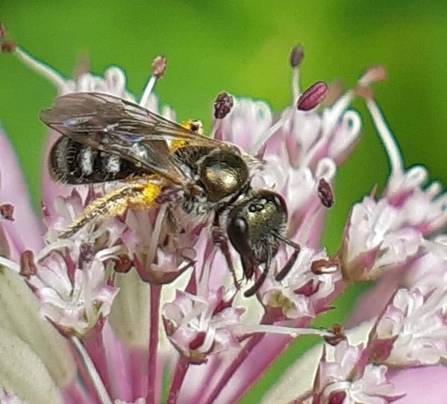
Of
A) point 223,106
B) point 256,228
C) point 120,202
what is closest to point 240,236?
point 256,228

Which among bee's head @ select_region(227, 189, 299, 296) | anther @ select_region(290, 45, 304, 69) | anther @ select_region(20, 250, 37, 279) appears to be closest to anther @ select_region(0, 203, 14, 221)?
anther @ select_region(20, 250, 37, 279)

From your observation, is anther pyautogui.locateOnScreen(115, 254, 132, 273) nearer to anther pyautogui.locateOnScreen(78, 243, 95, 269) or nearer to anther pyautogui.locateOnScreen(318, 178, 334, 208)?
anther pyautogui.locateOnScreen(78, 243, 95, 269)

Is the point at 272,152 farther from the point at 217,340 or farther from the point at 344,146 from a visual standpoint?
the point at 217,340

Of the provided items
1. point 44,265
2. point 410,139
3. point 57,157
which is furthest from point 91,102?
point 410,139

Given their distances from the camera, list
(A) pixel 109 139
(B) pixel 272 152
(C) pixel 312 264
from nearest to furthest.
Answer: (A) pixel 109 139 → (C) pixel 312 264 → (B) pixel 272 152

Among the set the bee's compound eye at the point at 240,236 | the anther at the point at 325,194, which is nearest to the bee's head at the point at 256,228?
the bee's compound eye at the point at 240,236

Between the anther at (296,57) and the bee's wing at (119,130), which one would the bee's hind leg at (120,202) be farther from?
the anther at (296,57)
